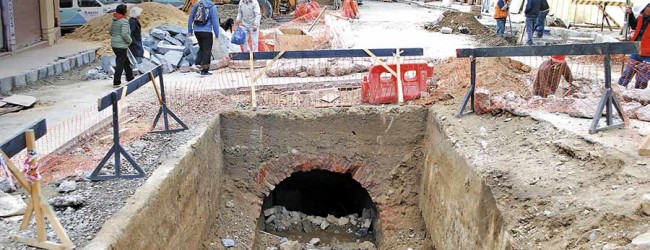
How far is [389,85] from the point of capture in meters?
9.72

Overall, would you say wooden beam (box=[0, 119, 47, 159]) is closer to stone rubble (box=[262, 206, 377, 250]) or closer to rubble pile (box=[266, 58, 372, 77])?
stone rubble (box=[262, 206, 377, 250])

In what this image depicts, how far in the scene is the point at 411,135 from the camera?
955 cm

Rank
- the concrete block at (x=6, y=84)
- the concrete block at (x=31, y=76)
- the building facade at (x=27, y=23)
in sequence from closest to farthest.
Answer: the concrete block at (x=6, y=84) < the concrete block at (x=31, y=76) < the building facade at (x=27, y=23)

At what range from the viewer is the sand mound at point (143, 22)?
17156mm

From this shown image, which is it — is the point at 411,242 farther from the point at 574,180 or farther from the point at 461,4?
the point at 461,4

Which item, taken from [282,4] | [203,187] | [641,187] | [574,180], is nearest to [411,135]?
[203,187]

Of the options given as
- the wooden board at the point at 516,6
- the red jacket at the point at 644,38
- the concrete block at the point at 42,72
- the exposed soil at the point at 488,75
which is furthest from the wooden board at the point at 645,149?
the wooden board at the point at 516,6

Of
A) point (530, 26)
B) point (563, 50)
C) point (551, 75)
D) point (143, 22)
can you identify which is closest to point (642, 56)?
point (551, 75)

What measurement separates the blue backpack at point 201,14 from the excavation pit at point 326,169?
2.77m

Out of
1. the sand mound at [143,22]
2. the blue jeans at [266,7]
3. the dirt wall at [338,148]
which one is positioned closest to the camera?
the dirt wall at [338,148]

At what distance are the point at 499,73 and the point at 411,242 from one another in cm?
309

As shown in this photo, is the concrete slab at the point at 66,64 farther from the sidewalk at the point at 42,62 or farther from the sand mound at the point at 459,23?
the sand mound at the point at 459,23

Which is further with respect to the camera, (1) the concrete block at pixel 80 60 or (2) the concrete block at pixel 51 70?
(1) the concrete block at pixel 80 60

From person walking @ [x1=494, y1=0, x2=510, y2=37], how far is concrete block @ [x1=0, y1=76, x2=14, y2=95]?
11.5 m
